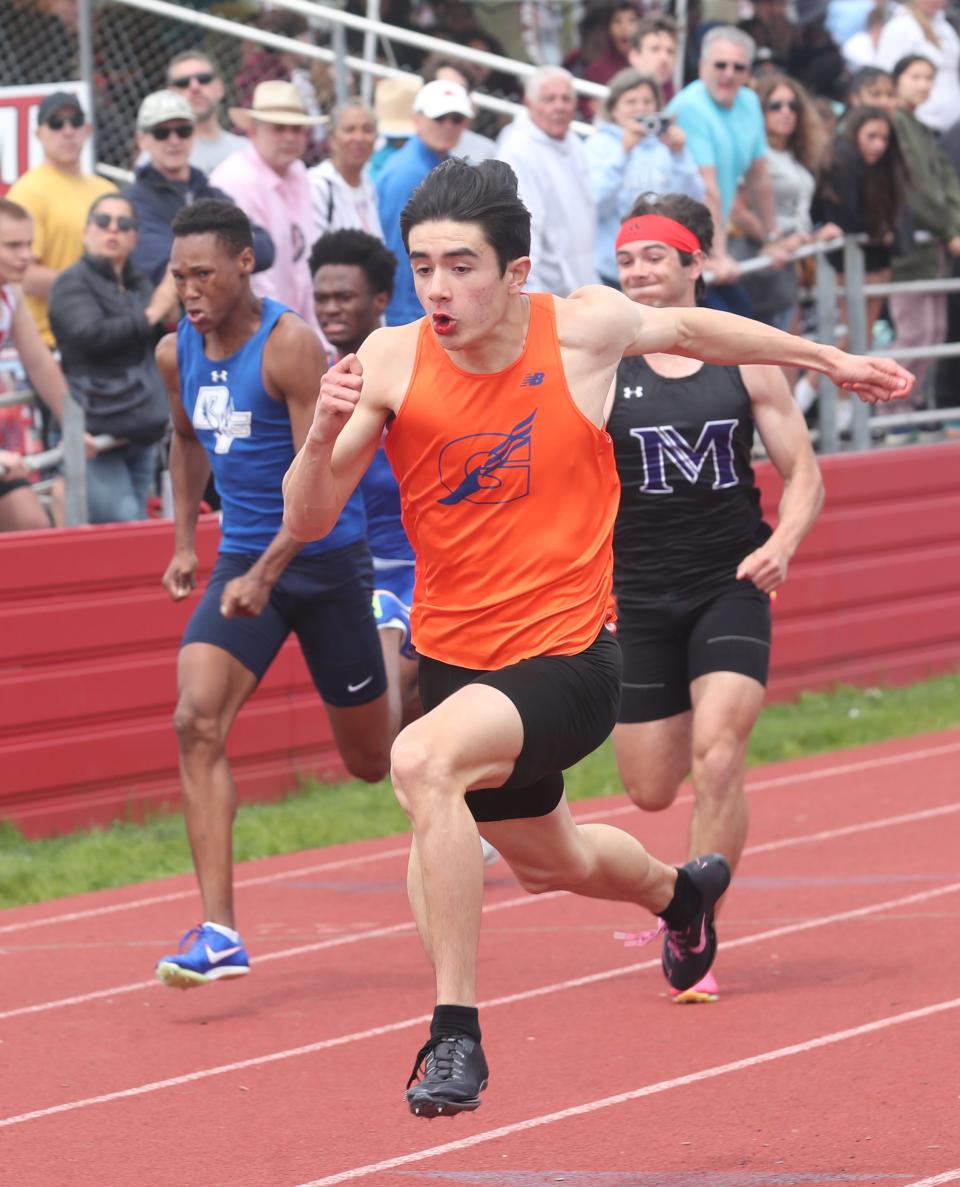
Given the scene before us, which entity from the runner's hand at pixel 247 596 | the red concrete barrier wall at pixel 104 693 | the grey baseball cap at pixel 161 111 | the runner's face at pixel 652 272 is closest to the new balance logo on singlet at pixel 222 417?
the runner's hand at pixel 247 596

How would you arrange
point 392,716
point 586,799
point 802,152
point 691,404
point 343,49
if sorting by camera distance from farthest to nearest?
point 802,152, point 343,49, point 586,799, point 392,716, point 691,404

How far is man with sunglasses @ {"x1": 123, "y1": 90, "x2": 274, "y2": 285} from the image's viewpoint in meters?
10.1

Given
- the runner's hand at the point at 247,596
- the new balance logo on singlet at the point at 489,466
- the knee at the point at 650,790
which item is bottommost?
the knee at the point at 650,790

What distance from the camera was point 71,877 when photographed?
29.7 feet

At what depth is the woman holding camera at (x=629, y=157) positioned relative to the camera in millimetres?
11414

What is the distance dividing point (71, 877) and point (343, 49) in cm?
524

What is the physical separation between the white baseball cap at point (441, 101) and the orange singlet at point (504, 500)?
19.3ft

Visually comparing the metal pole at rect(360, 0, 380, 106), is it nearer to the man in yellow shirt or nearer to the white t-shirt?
the white t-shirt

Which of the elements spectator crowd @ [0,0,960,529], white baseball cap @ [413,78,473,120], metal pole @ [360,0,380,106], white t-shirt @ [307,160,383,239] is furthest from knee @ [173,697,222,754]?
metal pole @ [360,0,380,106]

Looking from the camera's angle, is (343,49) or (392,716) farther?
(343,49)

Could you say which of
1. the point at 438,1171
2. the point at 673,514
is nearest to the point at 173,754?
the point at 673,514

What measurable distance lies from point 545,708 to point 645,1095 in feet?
4.59

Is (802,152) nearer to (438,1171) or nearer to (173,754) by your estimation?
(173,754)

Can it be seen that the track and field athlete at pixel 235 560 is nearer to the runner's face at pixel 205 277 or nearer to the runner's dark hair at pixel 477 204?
the runner's face at pixel 205 277
